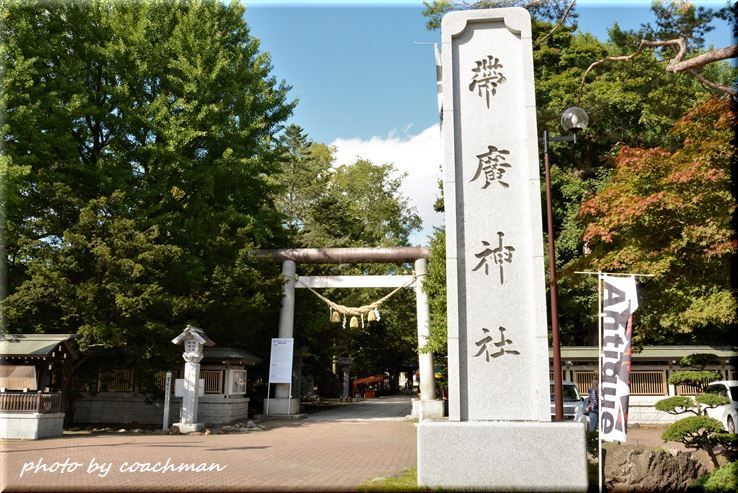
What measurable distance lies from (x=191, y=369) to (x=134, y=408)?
4.80 meters

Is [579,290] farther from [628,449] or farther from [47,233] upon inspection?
[47,233]

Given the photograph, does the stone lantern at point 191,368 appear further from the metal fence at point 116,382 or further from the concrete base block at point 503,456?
the concrete base block at point 503,456

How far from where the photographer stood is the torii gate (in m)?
25.3

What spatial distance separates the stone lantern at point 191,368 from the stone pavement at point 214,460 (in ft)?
3.73

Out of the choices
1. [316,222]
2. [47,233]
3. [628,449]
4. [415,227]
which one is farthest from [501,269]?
[415,227]

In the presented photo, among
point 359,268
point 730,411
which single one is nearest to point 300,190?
point 359,268

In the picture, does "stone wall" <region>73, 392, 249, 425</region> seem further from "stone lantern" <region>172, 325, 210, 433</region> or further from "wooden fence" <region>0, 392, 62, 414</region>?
"wooden fence" <region>0, 392, 62, 414</region>

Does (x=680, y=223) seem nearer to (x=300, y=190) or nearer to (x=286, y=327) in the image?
(x=286, y=327)

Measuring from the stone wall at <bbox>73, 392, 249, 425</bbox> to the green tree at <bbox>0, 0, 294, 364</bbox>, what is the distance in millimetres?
2815

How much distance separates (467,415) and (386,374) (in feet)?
176

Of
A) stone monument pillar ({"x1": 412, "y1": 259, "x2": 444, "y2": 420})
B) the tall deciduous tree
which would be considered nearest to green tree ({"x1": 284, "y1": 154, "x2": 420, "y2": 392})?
stone monument pillar ({"x1": 412, "y1": 259, "x2": 444, "y2": 420})

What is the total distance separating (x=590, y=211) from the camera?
1547 cm

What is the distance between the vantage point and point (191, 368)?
19.5 metres

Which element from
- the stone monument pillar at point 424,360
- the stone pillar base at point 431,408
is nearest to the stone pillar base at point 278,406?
the stone monument pillar at point 424,360
